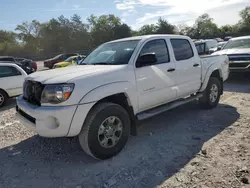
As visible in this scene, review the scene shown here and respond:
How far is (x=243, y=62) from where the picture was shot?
8.34 meters

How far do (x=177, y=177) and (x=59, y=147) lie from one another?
213 cm

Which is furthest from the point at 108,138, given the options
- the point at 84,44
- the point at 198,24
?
the point at 198,24

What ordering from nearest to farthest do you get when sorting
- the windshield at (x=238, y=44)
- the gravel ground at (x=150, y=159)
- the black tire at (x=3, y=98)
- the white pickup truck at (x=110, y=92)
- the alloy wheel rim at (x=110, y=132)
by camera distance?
1. the gravel ground at (x=150, y=159)
2. the white pickup truck at (x=110, y=92)
3. the alloy wheel rim at (x=110, y=132)
4. the black tire at (x=3, y=98)
5. the windshield at (x=238, y=44)

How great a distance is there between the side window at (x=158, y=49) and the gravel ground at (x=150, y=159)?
142 centimetres

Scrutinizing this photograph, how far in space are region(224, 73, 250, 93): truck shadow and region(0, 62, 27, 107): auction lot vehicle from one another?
719 centimetres

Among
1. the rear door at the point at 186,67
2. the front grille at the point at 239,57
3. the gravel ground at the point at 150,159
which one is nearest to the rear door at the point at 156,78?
the rear door at the point at 186,67

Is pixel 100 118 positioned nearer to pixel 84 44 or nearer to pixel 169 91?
pixel 169 91

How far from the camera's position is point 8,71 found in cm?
772

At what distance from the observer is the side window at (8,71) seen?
761cm

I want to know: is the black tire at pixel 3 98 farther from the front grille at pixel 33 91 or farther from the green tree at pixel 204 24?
the green tree at pixel 204 24

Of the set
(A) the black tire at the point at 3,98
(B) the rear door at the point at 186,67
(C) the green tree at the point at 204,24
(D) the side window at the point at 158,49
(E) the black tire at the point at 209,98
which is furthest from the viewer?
(C) the green tree at the point at 204,24

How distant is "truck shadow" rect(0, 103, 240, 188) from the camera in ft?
9.75

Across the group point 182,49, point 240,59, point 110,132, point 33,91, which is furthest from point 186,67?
point 240,59

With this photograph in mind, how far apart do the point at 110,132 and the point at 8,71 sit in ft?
19.3
